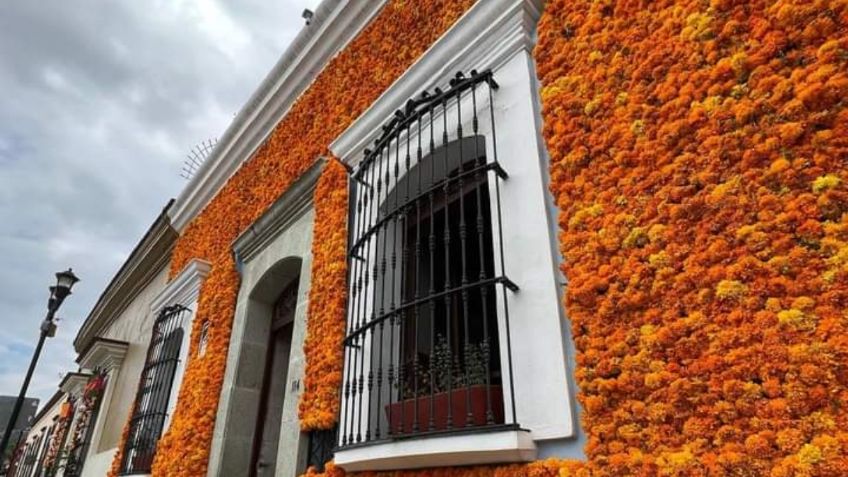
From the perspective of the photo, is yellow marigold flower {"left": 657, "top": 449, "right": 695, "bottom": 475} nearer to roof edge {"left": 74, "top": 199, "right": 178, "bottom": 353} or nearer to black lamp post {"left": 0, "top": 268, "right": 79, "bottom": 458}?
roof edge {"left": 74, "top": 199, "right": 178, "bottom": 353}

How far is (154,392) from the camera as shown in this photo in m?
6.50

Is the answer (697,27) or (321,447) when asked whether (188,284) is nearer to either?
(321,447)

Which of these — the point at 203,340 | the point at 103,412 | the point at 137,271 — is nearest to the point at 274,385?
the point at 203,340

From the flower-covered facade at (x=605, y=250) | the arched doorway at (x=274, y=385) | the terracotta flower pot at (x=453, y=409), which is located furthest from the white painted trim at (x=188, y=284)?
the terracotta flower pot at (x=453, y=409)

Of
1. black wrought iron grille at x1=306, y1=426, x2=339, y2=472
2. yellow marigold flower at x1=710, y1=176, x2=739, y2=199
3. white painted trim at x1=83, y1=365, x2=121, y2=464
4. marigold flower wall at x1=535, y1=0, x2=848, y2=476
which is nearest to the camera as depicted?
marigold flower wall at x1=535, y1=0, x2=848, y2=476

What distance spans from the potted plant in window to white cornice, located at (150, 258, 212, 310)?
4.66 m

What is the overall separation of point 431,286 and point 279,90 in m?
4.25

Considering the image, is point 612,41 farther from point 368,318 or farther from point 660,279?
point 368,318

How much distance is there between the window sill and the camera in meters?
2.19

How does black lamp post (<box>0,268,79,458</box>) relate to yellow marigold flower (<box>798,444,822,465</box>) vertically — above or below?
above

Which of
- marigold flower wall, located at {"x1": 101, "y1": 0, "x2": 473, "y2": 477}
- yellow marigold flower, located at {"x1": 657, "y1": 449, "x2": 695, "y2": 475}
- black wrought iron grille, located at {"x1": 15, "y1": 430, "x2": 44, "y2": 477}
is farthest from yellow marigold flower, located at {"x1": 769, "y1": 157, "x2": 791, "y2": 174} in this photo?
black wrought iron grille, located at {"x1": 15, "y1": 430, "x2": 44, "y2": 477}

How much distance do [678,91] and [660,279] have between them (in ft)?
2.82

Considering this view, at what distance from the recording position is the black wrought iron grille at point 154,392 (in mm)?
6070

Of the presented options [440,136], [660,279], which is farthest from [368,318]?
[660,279]
